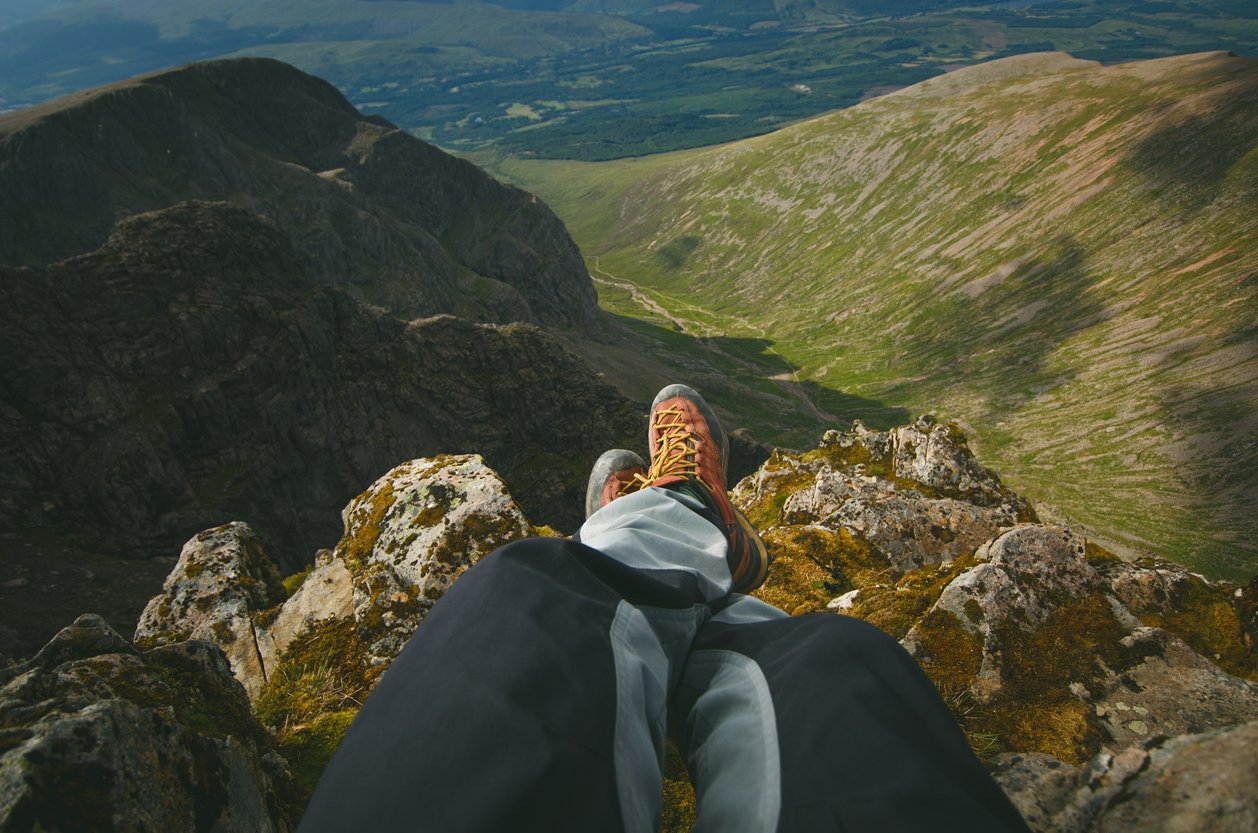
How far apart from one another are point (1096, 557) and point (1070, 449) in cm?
12939

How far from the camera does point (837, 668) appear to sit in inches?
161

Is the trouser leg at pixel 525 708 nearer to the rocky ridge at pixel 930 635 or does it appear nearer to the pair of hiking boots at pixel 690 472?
the rocky ridge at pixel 930 635

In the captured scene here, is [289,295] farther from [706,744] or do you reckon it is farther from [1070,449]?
[1070,449]

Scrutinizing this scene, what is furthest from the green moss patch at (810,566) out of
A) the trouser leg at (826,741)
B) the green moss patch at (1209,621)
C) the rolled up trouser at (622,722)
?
the rolled up trouser at (622,722)

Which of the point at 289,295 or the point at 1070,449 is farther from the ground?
the point at 289,295

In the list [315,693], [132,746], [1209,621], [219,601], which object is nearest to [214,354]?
[219,601]

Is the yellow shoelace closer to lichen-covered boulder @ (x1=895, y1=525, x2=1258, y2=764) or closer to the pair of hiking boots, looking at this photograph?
the pair of hiking boots

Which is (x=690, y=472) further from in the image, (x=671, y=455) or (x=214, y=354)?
(x=214, y=354)

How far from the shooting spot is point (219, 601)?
1059 centimetres

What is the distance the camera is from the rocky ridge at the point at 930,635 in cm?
357

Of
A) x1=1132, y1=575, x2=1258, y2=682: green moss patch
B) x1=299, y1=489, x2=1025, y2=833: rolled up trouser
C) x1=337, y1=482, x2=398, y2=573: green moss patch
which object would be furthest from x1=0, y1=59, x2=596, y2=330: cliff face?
x1=1132, y1=575, x2=1258, y2=682: green moss patch

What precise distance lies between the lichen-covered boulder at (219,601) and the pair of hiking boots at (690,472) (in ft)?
19.9

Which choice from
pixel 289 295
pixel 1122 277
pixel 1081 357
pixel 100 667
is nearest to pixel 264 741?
pixel 100 667

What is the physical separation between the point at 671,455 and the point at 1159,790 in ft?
26.2
